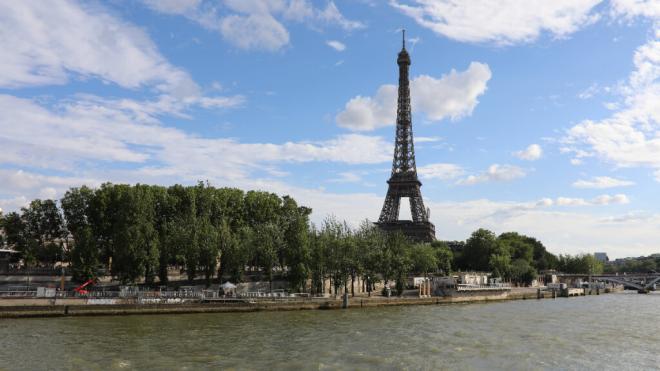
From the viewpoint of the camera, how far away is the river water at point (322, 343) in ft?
92.4

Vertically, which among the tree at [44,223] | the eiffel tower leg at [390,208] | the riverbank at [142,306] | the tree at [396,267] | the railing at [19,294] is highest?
the eiffel tower leg at [390,208]

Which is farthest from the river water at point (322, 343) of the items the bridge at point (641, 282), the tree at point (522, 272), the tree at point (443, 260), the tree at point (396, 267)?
the bridge at point (641, 282)

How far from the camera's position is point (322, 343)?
34.0 m

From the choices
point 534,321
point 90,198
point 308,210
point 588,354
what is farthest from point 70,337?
point 308,210

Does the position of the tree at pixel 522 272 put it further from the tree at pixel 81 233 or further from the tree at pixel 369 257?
the tree at pixel 81 233

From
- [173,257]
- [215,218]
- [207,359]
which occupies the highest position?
[215,218]

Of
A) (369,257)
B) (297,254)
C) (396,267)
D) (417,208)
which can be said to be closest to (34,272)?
(297,254)

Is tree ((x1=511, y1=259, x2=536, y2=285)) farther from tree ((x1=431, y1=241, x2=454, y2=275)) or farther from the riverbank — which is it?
the riverbank

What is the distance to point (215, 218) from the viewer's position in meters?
80.9

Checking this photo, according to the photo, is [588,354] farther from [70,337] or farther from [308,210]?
[308,210]

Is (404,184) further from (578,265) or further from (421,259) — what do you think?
(578,265)

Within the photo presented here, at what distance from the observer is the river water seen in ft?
92.4

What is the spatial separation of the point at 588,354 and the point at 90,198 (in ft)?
203

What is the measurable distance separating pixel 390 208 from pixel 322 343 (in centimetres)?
9598
